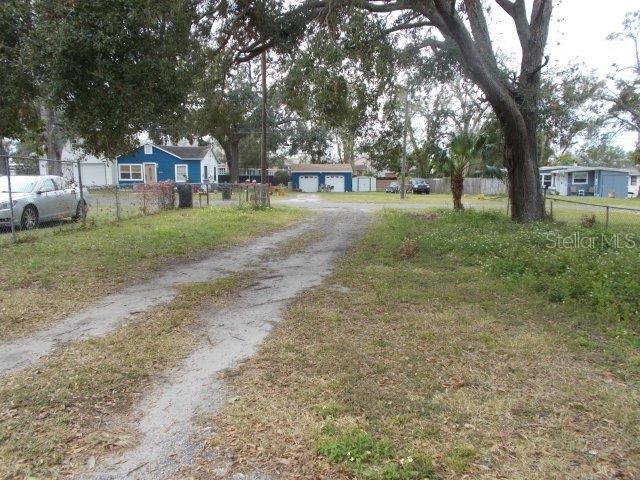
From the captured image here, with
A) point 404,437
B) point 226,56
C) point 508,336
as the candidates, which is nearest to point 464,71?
point 226,56

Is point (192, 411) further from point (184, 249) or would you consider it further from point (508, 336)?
point (184, 249)

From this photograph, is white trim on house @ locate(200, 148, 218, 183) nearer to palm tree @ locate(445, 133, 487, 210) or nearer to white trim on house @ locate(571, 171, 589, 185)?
palm tree @ locate(445, 133, 487, 210)

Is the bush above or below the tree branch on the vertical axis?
below

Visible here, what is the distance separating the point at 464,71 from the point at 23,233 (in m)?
11.8

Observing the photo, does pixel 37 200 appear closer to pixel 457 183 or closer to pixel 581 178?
pixel 457 183

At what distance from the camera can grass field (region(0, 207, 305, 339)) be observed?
595 centimetres

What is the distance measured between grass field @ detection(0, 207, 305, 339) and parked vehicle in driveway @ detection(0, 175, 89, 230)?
107 centimetres

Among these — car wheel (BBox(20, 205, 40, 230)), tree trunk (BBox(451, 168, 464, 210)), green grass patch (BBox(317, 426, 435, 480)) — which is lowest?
green grass patch (BBox(317, 426, 435, 480))

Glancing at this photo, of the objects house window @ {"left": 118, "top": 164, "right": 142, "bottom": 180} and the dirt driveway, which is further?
house window @ {"left": 118, "top": 164, "right": 142, "bottom": 180}

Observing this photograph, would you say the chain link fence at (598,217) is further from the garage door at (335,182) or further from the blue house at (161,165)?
the garage door at (335,182)

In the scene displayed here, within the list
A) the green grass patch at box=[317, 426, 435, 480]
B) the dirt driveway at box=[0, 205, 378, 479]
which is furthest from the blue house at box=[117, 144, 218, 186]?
the green grass patch at box=[317, 426, 435, 480]

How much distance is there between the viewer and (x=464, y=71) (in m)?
12.8

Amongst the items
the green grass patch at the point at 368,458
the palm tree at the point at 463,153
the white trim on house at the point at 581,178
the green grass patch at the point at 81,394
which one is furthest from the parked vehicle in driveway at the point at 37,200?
the white trim on house at the point at 581,178

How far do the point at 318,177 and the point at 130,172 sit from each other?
62.7 ft
